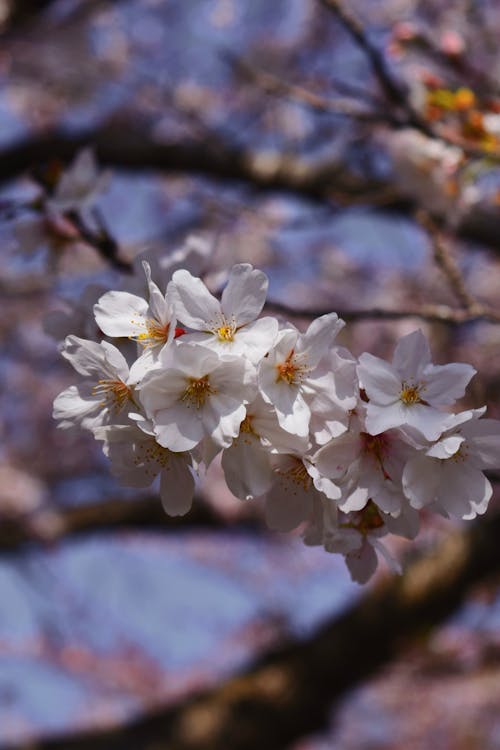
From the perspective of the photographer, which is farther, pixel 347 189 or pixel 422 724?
pixel 422 724

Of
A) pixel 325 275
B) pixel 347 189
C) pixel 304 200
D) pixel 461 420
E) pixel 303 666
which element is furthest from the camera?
pixel 325 275

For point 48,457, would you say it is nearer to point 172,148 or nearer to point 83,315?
point 172,148

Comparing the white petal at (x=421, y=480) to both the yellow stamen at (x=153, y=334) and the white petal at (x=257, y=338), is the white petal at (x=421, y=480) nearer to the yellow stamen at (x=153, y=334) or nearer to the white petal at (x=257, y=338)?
the white petal at (x=257, y=338)

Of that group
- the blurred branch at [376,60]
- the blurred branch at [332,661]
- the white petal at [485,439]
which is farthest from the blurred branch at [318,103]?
the blurred branch at [332,661]

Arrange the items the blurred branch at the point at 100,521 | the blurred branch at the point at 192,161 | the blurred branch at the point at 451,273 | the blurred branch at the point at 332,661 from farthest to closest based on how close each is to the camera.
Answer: the blurred branch at the point at 100,521
the blurred branch at the point at 192,161
the blurred branch at the point at 332,661
the blurred branch at the point at 451,273

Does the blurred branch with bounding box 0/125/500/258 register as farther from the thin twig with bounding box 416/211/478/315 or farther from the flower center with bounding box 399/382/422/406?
the flower center with bounding box 399/382/422/406

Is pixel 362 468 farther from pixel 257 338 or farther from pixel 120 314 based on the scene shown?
pixel 120 314

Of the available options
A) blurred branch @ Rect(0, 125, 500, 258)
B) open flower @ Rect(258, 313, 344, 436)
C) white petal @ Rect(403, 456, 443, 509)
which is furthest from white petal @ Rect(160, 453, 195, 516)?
blurred branch @ Rect(0, 125, 500, 258)

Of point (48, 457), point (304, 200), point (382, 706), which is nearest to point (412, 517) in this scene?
point (304, 200)

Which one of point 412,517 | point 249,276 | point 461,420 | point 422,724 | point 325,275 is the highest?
point 249,276
